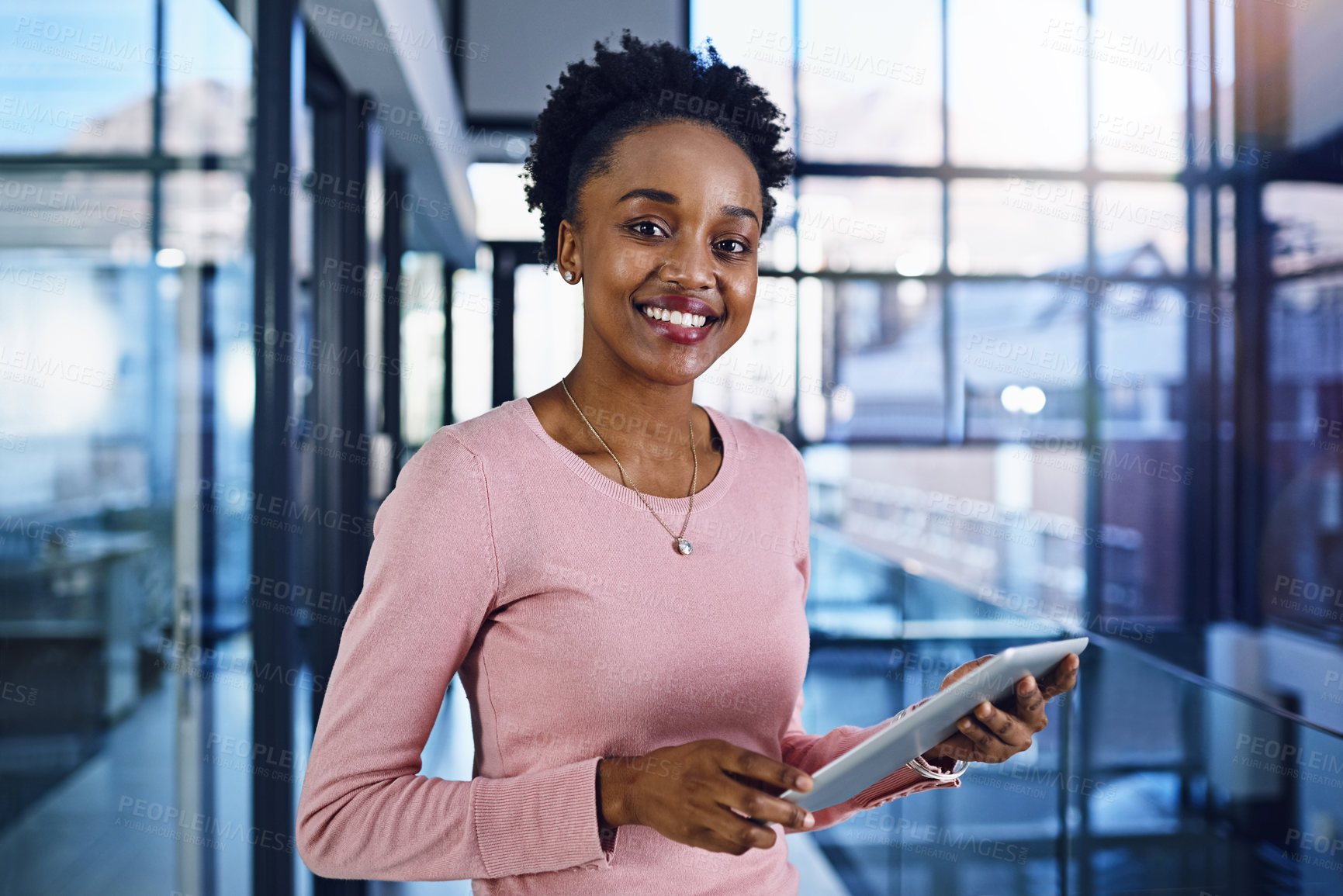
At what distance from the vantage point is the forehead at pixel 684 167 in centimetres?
103

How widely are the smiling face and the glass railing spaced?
3.44 feet

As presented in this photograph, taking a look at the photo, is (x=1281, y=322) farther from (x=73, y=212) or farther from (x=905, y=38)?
(x=73, y=212)

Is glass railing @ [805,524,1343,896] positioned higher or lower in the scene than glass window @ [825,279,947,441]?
lower

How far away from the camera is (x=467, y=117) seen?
17.6ft

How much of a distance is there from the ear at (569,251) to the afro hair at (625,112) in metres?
0.02

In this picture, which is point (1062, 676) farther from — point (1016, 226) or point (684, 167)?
point (1016, 226)

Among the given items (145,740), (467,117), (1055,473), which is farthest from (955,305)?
(145,740)

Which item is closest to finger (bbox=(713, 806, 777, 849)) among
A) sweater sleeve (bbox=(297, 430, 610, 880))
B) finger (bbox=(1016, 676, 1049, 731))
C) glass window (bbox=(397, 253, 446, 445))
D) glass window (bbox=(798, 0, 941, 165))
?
sweater sleeve (bbox=(297, 430, 610, 880))

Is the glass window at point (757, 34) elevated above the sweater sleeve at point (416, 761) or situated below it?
above

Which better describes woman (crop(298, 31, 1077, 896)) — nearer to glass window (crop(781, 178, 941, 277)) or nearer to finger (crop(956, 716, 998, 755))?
finger (crop(956, 716, 998, 755))

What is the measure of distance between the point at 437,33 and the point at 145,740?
319 centimetres

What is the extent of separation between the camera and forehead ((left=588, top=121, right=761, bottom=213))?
3.38ft

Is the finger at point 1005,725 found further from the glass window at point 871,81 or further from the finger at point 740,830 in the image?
the glass window at point 871,81

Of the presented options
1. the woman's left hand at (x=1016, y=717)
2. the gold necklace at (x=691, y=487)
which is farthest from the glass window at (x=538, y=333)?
the woman's left hand at (x=1016, y=717)
